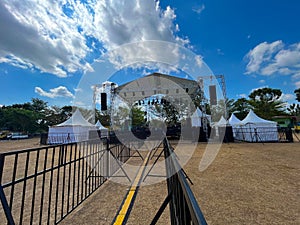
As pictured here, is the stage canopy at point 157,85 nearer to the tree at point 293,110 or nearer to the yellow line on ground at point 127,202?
the yellow line on ground at point 127,202

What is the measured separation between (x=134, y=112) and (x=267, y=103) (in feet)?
96.0

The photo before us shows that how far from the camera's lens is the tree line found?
98.1 ft

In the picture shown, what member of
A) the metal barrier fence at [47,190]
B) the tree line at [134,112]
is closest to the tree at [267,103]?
the tree line at [134,112]

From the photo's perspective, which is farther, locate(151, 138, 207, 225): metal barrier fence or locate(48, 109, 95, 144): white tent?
locate(48, 109, 95, 144): white tent

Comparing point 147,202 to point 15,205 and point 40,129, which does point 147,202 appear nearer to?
point 15,205

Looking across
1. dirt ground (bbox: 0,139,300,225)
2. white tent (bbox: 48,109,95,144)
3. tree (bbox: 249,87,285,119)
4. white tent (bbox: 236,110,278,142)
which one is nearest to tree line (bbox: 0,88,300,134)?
tree (bbox: 249,87,285,119)

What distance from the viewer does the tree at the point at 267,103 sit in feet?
96.5

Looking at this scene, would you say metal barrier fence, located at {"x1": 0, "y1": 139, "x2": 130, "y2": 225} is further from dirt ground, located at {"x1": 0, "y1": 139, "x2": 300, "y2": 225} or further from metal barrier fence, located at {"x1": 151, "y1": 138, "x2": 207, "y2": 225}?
metal barrier fence, located at {"x1": 151, "y1": 138, "x2": 207, "y2": 225}

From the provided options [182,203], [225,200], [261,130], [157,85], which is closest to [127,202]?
[225,200]

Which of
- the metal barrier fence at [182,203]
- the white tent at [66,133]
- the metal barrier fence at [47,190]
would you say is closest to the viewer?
the metal barrier fence at [182,203]

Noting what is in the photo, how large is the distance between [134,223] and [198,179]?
2.43 m

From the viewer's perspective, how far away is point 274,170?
15.9 ft

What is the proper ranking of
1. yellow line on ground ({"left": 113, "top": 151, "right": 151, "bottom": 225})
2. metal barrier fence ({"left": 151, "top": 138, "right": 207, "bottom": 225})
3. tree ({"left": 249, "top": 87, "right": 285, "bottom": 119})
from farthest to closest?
tree ({"left": 249, "top": 87, "right": 285, "bottom": 119}), yellow line on ground ({"left": 113, "top": 151, "right": 151, "bottom": 225}), metal barrier fence ({"left": 151, "top": 138, "right": 207, "bottom": 225})

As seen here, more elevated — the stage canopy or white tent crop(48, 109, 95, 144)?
the stage canopy
